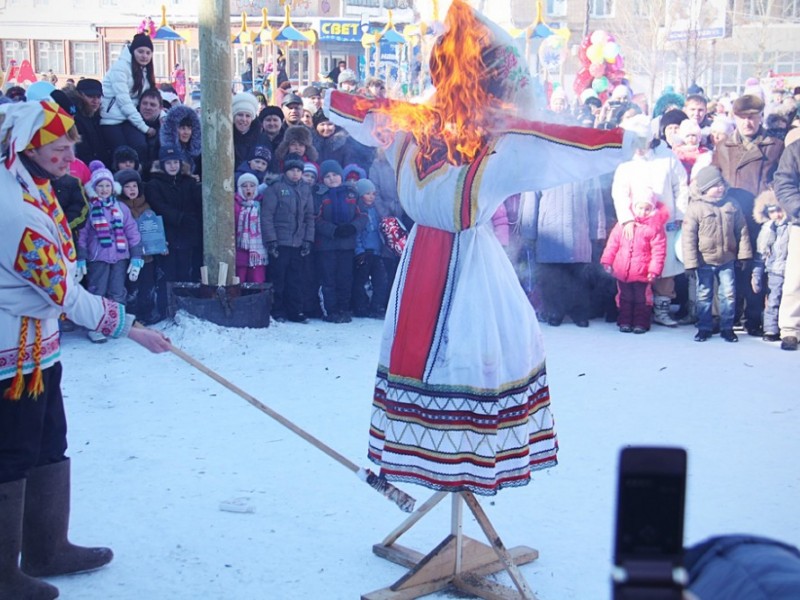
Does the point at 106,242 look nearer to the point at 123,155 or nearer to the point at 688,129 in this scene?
the point at 123,155

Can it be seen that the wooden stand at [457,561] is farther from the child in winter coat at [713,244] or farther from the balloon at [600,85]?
the balloon at [600,85]

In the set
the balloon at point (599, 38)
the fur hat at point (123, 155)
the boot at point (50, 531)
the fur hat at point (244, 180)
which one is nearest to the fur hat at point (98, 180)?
the fur hat at point (123, 155)

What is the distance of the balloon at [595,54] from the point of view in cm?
1420

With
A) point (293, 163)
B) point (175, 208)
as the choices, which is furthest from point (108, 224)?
point (293, 163)

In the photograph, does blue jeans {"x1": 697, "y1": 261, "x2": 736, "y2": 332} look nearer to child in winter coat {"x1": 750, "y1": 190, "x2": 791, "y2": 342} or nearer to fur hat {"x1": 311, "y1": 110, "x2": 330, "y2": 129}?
child in winter coat {"x1": 750, "y1": 190, "x2": 791, "y2": 342}

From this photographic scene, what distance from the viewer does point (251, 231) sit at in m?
7.81

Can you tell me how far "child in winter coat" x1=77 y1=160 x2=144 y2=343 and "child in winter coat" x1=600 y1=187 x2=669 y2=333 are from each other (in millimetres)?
3815

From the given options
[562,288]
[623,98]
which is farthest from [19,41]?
[562,288]

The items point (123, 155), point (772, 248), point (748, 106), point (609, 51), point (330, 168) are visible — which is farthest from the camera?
point (609, 51)

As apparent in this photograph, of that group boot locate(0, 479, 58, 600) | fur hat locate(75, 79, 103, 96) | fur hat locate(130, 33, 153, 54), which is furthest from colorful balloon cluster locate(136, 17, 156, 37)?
boot locate(0, 479, 58, 600)

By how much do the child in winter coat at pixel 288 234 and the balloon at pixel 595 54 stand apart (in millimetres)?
7563

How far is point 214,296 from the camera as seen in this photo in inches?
293

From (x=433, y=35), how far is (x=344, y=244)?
4692 millimetres

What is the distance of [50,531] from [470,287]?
5.86ft
